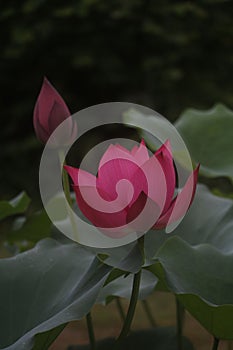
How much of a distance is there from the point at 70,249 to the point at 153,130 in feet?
1.32

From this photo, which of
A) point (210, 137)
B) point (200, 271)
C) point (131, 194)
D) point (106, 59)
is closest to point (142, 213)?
point (131, 194)

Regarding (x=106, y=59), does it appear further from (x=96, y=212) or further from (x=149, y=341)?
(x=96, y=212)

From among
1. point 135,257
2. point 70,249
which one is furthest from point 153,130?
point 135,257

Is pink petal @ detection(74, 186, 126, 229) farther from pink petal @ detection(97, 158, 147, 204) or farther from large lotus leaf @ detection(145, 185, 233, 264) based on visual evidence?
large lotus leaf @ detection(145, 185, 233, 264)

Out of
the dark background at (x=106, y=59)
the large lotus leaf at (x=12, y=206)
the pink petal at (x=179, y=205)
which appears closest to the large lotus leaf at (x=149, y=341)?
the large lotus leaf at (x=12, y=206)

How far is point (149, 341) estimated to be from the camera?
85cm

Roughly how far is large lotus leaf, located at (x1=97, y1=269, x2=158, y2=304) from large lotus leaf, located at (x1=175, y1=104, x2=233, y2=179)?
31 centimetres

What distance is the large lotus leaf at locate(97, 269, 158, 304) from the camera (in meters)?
0.76

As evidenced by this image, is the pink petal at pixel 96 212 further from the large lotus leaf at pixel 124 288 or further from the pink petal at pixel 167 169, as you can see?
the large lotus leaf at pixel 124 288

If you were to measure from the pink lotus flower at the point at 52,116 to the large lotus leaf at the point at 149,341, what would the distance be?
0.27m

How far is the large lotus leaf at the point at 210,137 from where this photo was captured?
3.69 feet

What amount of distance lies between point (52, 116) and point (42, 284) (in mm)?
170

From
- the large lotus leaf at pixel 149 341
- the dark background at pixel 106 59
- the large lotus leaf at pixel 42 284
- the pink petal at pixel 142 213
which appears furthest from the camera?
the dark background at pixel 106 59

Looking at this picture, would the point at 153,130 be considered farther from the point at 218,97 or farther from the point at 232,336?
the point at 218,97
